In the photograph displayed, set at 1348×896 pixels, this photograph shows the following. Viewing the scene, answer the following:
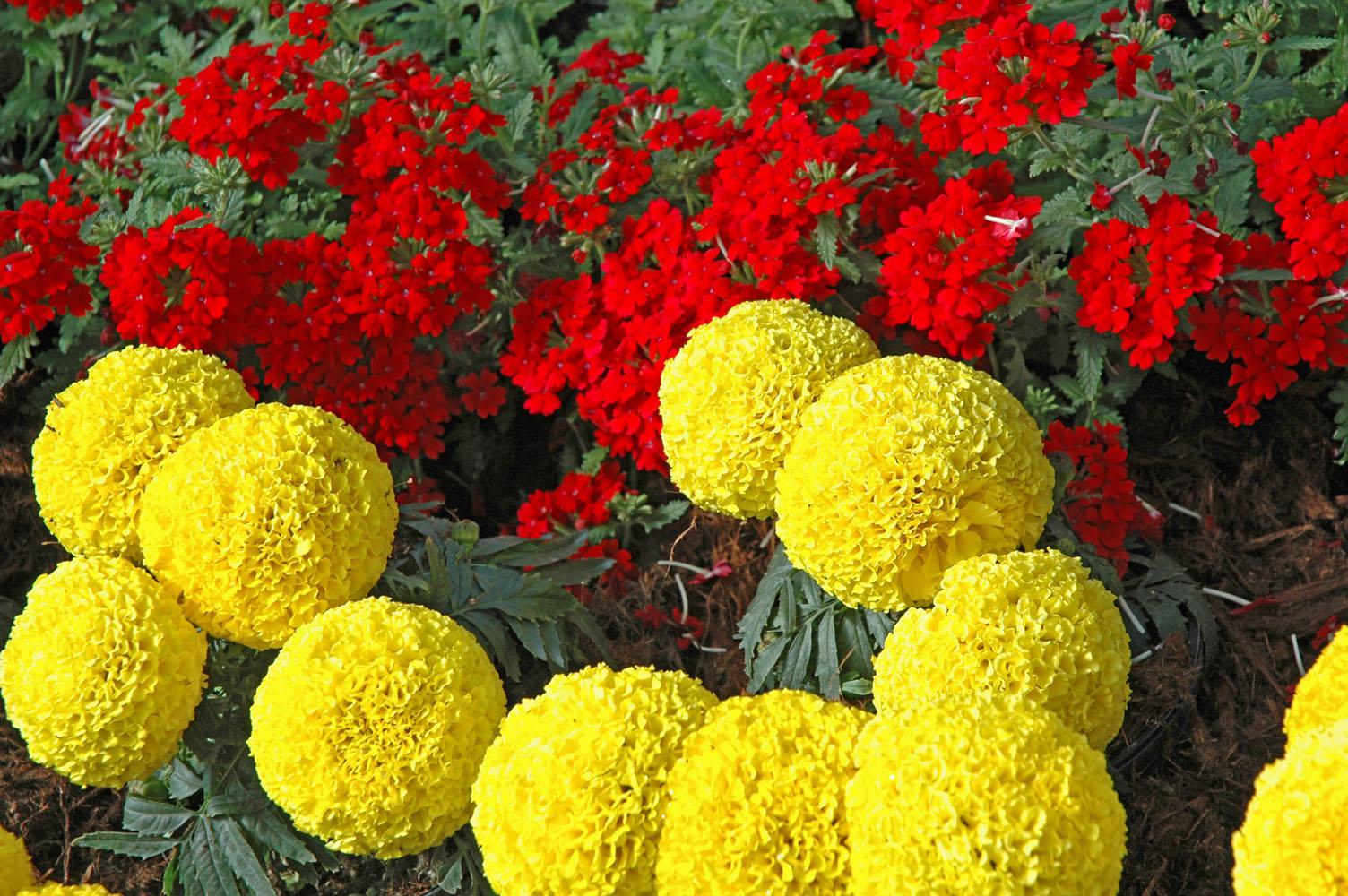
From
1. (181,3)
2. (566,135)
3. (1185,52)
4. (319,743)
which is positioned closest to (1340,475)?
(1185,52)

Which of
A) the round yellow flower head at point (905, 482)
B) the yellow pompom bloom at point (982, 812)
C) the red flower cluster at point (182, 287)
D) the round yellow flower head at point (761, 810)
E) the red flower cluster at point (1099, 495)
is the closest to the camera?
the yellow pompom bloom at point (982, 812)

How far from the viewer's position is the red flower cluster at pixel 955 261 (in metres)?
2.84

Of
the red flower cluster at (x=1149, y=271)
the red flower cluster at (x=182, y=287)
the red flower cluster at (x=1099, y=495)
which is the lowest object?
the red flower cluster at (x=1099, y=495)

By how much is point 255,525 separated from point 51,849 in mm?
1191

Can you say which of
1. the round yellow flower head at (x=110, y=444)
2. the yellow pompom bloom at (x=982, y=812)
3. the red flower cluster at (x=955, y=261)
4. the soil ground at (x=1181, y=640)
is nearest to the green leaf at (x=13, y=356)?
the soil ground at (x=1181, y=640)

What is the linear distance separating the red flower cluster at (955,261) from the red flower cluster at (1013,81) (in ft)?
0.41

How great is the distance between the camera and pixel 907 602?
238 centimetres

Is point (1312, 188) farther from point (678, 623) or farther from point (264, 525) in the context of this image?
point (264, 525)

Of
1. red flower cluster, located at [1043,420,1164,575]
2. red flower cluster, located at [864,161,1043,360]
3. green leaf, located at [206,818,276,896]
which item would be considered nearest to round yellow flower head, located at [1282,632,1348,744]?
red flower cluster, located at [1043,420,1164,575]

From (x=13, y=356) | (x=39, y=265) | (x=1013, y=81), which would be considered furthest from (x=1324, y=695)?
(x=13, y=356)

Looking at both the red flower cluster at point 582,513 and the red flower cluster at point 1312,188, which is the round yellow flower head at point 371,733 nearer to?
the red flower cluster at point 582,513

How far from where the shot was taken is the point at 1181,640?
109 inches

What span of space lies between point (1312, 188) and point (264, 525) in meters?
2.31

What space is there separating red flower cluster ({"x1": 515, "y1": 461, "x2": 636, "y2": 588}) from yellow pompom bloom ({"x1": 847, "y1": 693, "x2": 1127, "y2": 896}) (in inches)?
59.6
